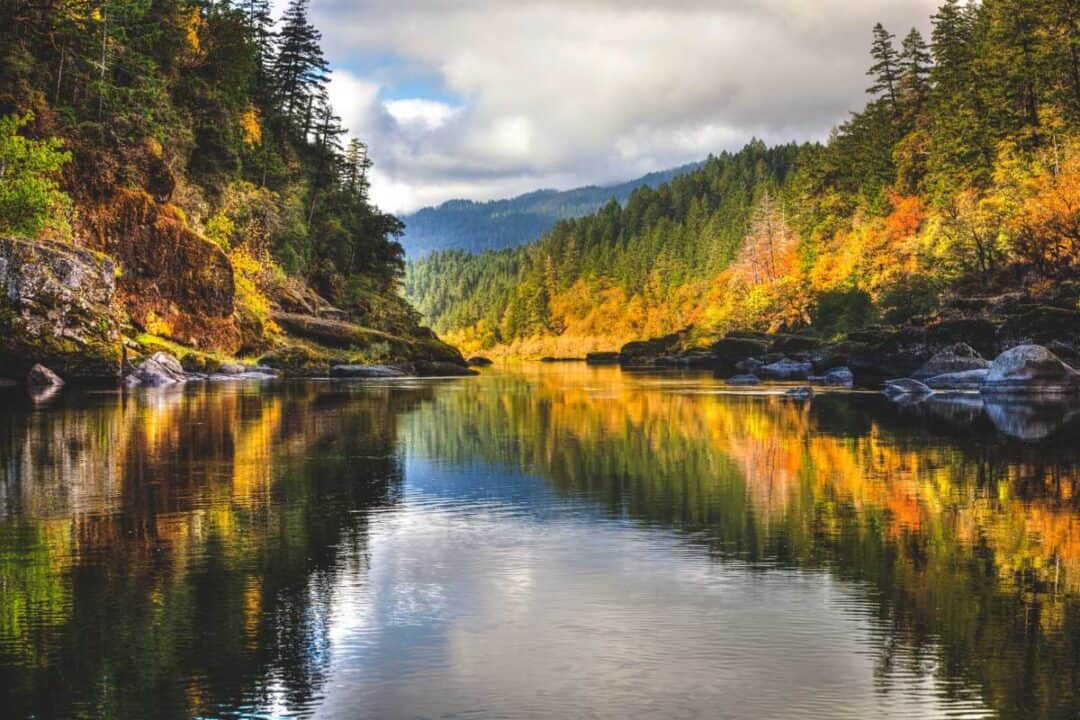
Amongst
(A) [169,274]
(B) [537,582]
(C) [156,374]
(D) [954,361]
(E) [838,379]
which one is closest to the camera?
(B) [537,582]

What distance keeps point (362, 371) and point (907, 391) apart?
101ft

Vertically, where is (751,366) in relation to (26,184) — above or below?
below

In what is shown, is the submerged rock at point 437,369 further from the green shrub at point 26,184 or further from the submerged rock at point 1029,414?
the submerged rock at point 1029,414

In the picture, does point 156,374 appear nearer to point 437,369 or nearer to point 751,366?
point 437,369

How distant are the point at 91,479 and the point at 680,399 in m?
24.9

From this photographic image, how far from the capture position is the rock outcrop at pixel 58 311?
1463 inches

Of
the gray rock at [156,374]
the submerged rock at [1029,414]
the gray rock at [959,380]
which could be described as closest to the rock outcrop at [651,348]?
the gray rock at [959,380]

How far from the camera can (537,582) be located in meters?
8.70

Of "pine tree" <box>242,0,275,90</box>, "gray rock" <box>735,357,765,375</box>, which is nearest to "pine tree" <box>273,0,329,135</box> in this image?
"pine tree" <box>242,0,275,90</box>

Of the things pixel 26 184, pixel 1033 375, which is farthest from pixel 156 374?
pixel 1033 375

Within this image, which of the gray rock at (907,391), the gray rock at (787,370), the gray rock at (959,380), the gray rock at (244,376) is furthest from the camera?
the gray rock at (787,370)

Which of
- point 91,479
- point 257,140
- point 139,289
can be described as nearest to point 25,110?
point 139,289

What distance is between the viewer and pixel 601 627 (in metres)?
7.30

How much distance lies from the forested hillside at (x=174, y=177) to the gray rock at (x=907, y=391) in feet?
106
